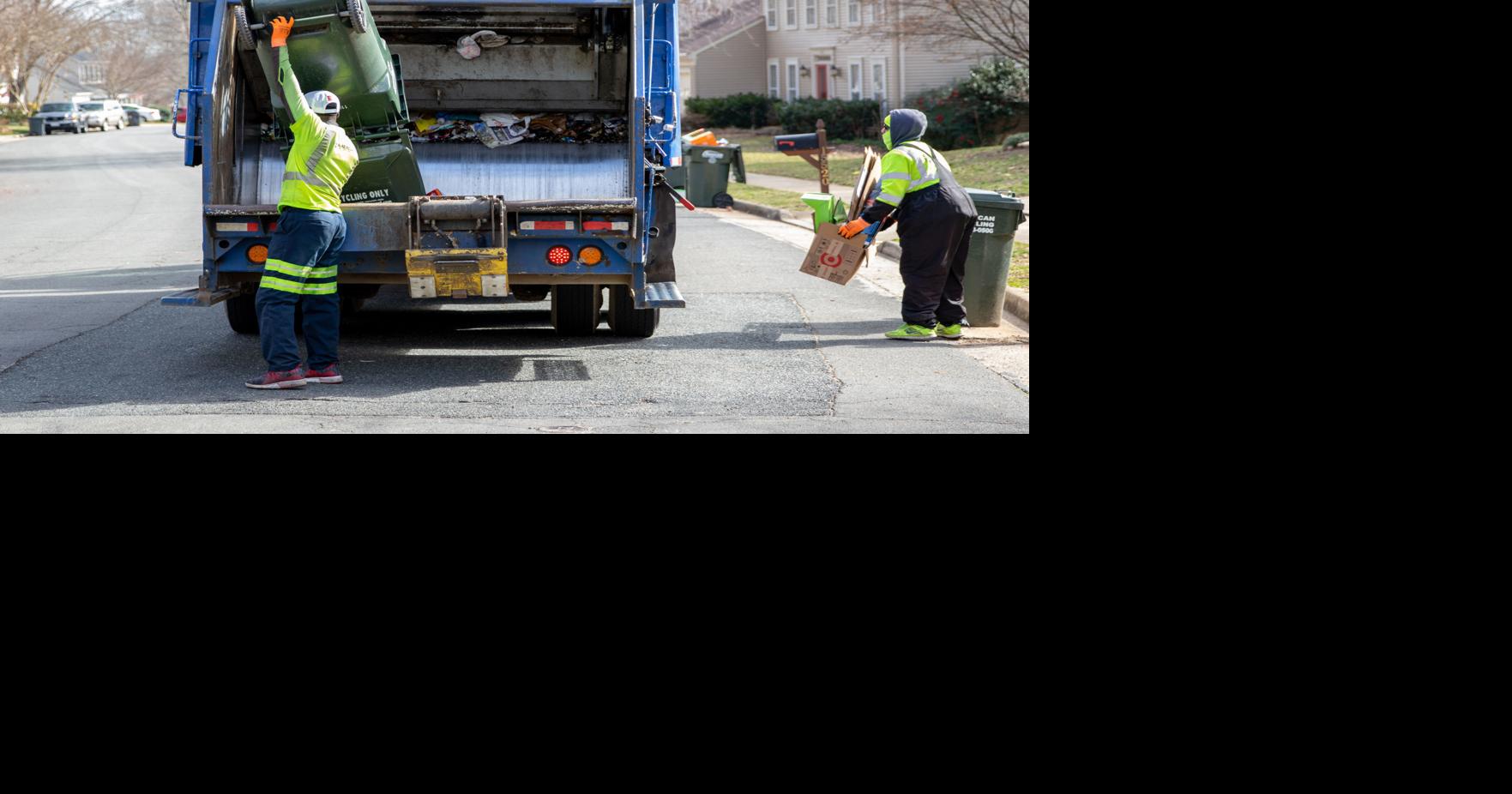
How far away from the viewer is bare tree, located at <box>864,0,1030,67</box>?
26.8 metres

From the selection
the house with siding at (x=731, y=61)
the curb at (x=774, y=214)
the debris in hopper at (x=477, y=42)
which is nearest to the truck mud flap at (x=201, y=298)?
the debris in hopper at (x=477, y=42)

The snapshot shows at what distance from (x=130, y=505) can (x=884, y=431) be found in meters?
3.32

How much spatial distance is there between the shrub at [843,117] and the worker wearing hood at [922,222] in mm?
25401

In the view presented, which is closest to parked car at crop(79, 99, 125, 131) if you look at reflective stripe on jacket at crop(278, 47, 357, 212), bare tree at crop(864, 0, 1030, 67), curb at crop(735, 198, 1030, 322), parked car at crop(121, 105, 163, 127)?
parked car at crop(121, 105, 163, 127)

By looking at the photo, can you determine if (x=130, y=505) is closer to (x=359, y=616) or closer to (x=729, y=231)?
(x=359, y=616)

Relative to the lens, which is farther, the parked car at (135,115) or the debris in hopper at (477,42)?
the parked car at (135,115)

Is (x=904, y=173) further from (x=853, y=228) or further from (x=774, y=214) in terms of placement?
(x=774, y=214)

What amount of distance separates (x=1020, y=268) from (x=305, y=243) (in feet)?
20.1

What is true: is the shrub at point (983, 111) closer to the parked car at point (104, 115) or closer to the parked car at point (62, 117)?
the parked car at point (62, 117)

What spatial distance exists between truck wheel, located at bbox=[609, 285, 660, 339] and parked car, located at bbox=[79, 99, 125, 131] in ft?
156

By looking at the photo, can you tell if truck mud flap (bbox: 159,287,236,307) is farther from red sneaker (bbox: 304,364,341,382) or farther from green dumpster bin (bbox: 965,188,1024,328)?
green dumpster bin (bbox: 965,188,1024,328)

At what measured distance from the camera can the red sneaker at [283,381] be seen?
7.15m

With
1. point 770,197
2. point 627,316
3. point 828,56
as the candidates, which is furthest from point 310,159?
point 828,56

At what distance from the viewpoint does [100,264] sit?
12.6 m
